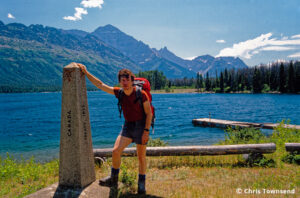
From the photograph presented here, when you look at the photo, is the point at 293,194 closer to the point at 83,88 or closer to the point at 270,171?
the point at 270,171

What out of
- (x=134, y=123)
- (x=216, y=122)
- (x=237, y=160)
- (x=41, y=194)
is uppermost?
(x=134, y=123)

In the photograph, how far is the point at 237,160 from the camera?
819cm

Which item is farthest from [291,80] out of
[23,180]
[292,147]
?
[23,180]

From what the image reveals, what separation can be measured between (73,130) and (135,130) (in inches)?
52.8

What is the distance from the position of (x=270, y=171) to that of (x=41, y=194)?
20.8 feet

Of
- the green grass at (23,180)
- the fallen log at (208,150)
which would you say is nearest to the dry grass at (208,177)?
the fallen log at (208,150)

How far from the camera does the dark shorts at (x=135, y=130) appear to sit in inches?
179

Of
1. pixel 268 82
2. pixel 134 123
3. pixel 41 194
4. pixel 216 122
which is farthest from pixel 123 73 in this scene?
pixel 268 82

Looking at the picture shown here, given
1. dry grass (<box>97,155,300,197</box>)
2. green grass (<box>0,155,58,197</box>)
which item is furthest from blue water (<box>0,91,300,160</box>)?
dry grass (<box>97,155,300,197</box>)

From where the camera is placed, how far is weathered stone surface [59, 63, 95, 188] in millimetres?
4715

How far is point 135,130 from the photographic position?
4.58m

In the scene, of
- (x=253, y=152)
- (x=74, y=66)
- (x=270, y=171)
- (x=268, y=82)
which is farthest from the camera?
(x=268, y=82)

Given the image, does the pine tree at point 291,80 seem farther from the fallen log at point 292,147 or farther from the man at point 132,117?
the man at point 132,117

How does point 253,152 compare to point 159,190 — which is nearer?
point 159,190
